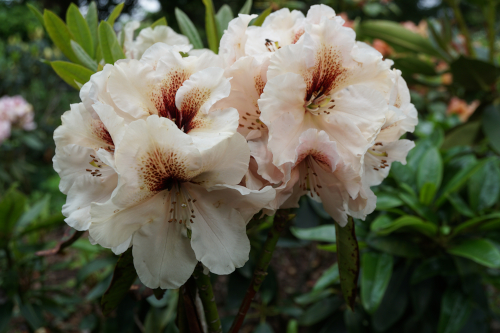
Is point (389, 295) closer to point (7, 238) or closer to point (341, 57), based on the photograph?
point (341, 57)

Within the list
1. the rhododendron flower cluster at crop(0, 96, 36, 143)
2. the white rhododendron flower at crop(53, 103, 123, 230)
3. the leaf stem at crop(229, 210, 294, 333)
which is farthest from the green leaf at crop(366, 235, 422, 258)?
the rhododendron flower cluster at crop(0, 96, 36, 143)

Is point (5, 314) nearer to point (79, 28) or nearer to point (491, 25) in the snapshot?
point (79, 28)

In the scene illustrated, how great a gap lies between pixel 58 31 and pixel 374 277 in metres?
1.08

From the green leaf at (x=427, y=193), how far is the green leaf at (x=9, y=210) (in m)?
1.53

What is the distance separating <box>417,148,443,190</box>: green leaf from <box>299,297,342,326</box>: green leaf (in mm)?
557

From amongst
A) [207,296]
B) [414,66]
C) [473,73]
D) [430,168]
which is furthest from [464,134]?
[207,296]

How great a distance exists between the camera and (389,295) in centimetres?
126

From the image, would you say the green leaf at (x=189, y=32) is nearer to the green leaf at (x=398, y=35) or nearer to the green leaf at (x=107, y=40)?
the green leaf at (x=107, y=40)

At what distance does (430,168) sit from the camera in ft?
4.20

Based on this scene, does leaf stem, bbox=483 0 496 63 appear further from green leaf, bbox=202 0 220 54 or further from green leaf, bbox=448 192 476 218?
green leaf, bbox=202 0 220 54

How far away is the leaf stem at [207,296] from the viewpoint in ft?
1.88

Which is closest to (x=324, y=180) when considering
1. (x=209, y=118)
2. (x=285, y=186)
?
(x=285, y=186)

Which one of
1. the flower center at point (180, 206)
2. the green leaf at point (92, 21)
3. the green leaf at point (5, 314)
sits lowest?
the green leaf at point (5, 314)

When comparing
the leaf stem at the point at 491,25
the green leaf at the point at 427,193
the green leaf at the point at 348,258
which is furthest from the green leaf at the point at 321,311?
the leaf stem at the point at 491,25
